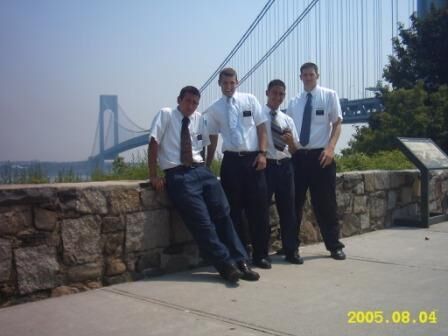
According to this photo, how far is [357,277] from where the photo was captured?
12.9 ft

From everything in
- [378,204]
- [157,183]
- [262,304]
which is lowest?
[262,304]

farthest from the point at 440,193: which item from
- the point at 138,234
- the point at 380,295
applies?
the point at 138,234

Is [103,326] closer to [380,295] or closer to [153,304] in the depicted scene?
[153,304]

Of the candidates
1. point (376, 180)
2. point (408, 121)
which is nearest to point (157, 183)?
point (376, 180)

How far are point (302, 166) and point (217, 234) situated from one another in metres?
1.09

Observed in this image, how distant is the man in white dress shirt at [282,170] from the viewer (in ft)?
14.5

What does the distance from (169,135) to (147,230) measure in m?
0.70

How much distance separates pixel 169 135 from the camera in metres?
3.96

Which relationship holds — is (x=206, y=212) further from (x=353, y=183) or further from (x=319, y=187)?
(x=353, y=183)

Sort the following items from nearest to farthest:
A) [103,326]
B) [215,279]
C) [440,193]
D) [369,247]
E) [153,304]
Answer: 1. [103,326]
2. [153,304]
3. [215,279]
4. [369,247]
5. [440,193]

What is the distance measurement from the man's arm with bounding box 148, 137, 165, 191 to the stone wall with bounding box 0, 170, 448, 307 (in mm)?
76

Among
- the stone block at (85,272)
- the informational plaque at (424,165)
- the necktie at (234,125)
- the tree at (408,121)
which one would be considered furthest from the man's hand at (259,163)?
the tree at (408,121)

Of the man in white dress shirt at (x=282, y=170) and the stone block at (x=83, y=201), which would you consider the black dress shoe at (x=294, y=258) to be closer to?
the man in white dress shirt at (x=282, y=170)

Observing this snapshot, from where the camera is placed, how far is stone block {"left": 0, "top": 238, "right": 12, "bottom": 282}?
10.5 ft
